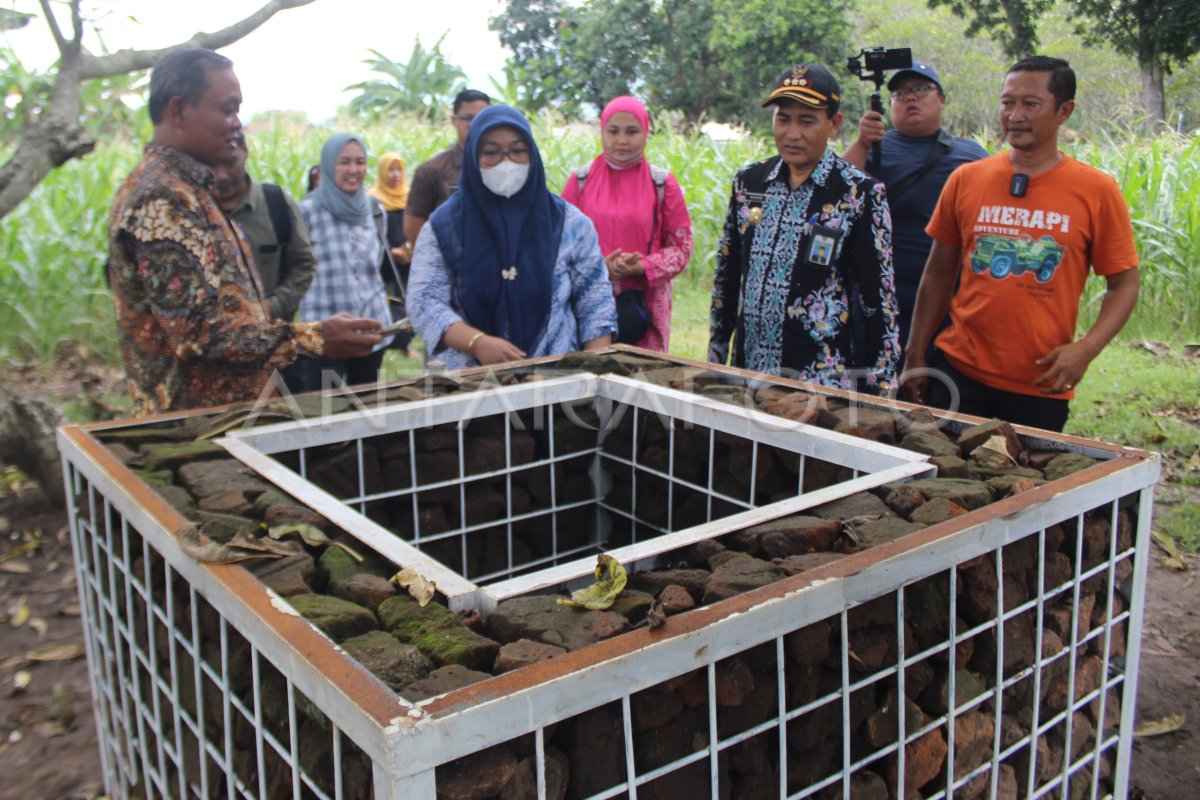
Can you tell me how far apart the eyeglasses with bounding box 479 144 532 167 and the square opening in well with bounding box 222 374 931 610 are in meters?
0.93

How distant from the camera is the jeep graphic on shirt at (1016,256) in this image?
2572mm

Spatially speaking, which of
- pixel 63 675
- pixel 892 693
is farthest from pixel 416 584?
pixel 63 675

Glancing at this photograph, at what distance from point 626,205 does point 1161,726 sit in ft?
7.69

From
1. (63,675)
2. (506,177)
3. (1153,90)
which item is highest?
(1153,90)

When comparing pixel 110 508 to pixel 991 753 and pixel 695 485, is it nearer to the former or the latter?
pixel 695 485

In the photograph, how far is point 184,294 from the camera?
2.02 m

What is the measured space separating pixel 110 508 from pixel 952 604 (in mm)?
1202

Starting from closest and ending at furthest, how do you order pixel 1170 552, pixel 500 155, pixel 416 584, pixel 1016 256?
1. pixel 416 584
2. pixel 1016 256
3. pixel 500 155
4. pixel 1170 552

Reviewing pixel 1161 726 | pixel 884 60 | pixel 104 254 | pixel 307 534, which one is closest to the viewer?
pixel 307 534

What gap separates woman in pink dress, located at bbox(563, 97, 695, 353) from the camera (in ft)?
12.2

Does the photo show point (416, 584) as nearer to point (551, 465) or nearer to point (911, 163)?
point (551, 465)

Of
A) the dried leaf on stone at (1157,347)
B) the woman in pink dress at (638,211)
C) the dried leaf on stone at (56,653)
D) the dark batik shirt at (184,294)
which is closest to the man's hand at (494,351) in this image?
the dark batik shirt at (184,294)

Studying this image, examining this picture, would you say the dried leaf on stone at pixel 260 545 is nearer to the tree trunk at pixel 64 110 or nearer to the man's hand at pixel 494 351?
the man's hand at pixel 494 351

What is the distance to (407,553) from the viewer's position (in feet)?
4.12
